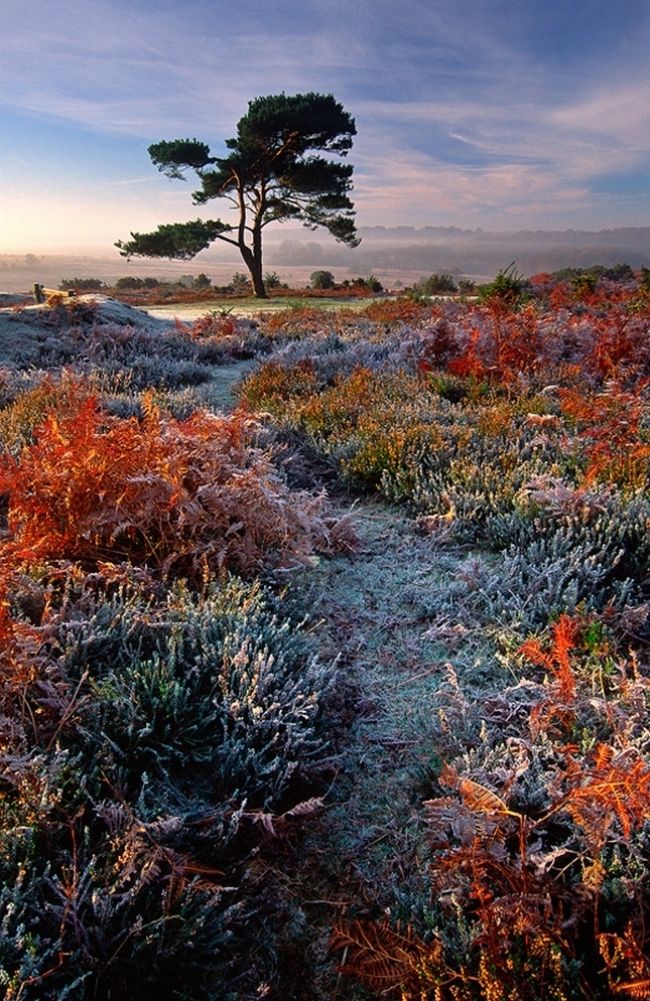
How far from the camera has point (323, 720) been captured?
266 centimetres

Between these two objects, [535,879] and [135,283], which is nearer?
[535,879]

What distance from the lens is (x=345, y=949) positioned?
191 centimetres

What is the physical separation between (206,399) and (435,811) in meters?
6.61

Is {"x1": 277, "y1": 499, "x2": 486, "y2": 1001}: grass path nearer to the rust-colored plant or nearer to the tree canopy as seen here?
the rust-colored plant

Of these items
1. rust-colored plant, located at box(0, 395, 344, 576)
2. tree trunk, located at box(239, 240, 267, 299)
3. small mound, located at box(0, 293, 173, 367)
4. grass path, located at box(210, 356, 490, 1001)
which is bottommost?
grass path, located at box(210, 356, 490, 1001)

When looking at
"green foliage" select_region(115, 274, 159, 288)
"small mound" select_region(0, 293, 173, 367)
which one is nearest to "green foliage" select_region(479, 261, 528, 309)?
"small mound" select_region(0, 293, 173, 367)

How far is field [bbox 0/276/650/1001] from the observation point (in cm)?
173

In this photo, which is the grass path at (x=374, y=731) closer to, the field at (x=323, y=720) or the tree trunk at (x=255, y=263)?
the field at (x=323, y=720)

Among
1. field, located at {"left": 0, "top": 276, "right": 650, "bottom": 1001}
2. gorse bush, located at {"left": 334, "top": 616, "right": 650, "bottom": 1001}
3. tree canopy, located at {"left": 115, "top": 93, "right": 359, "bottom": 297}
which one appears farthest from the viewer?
tree canopy, located at {"left": 115, "top": 93, "right": 359, "bottom": 297}

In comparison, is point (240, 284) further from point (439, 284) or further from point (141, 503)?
point (141, 503)

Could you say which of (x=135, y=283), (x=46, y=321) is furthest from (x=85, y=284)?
(x=46, y=321)

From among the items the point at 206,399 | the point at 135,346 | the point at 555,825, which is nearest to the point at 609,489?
the point at 555,825

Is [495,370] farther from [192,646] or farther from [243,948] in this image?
[243,948]

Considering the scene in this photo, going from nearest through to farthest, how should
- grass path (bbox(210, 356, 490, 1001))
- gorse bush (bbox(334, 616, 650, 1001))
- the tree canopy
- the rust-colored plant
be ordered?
1. gorse bush (bbox(334, 616, 650, 1001))
2. grass path (bbox(210, 356, 490, 1001))
3. the rust-colored plant
4. the tree canopy
